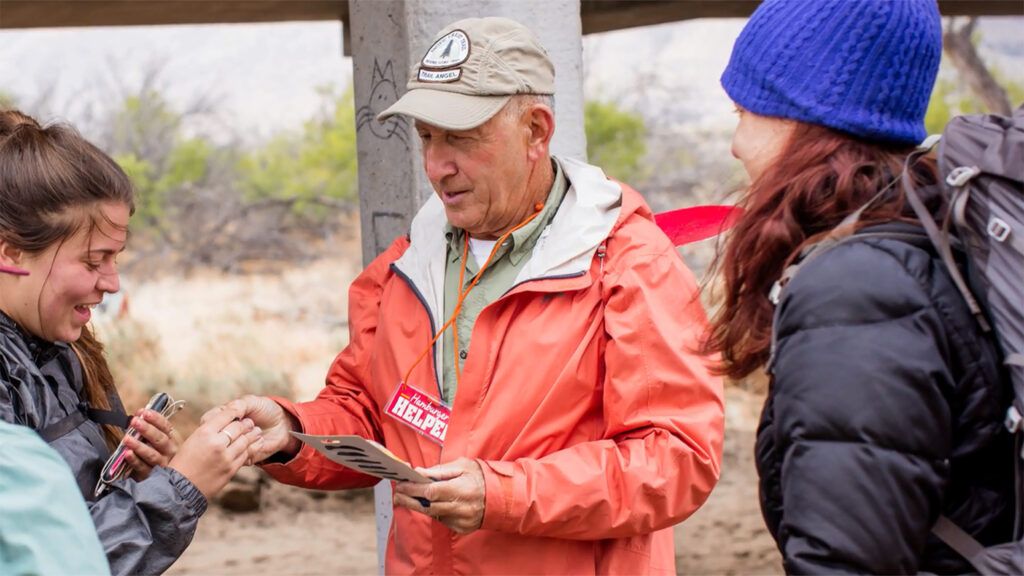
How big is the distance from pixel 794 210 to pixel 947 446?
1.33 feet

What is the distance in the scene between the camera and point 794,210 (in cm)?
183

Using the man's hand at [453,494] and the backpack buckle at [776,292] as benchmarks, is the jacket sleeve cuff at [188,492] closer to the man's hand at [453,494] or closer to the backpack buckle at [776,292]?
the man's hand at [453,494]

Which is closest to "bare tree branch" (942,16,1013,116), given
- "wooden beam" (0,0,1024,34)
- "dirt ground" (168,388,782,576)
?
"dirt ground" (168,388,782,576)

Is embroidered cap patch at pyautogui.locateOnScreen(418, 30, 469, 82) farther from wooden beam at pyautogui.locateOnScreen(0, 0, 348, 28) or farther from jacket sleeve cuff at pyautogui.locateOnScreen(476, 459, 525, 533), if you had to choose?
wooden beam at pyautogui.locateOnScreen(0, 0, 348, 28)

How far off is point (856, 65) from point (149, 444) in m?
1.66

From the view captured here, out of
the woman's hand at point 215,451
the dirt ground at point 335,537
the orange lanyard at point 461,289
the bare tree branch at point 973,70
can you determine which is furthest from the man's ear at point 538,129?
the bare tree branch at point 973,70

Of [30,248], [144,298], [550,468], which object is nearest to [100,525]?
[30,248]

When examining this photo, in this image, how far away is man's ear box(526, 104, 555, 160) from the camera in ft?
9.18

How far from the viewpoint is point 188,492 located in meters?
2.43

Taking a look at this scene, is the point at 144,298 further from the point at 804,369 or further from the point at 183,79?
the point at 183,79

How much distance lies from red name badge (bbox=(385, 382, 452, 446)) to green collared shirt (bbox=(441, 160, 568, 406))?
39 millimetres

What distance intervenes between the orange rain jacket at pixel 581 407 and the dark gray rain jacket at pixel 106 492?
0.55 metres

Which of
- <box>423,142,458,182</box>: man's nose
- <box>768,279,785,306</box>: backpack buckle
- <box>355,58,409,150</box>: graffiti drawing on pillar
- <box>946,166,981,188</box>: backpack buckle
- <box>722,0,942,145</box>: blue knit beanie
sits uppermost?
<box>722,0,942,145</box>: blue knit beanie

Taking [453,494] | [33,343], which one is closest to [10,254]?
[33,343]
